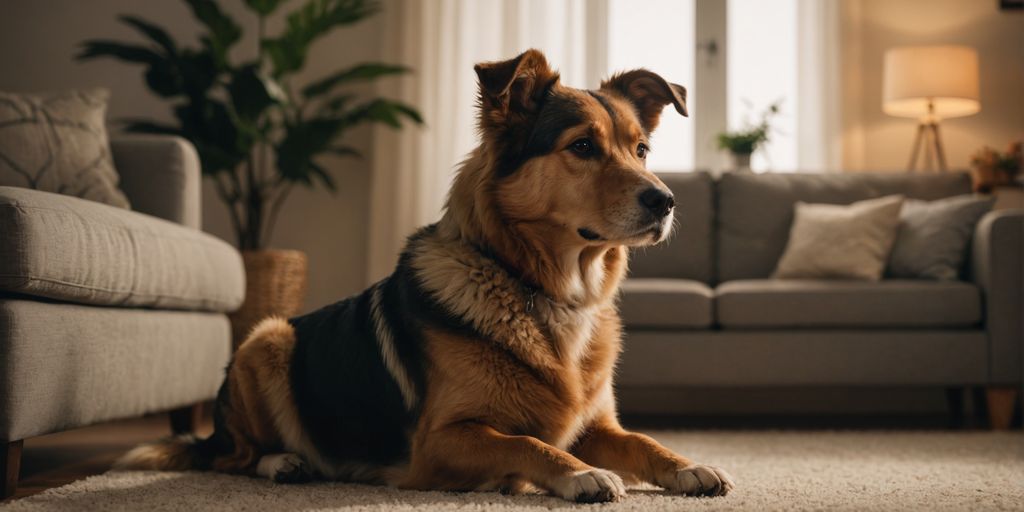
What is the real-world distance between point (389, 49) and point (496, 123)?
325 centimetres

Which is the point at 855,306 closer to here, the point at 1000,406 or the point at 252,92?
the point at 1000,406

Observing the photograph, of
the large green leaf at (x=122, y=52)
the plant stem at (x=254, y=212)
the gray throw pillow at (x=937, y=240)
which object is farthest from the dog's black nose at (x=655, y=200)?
the large green leaf at (x=122, y=52)

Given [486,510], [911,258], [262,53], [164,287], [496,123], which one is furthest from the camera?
[262,53]

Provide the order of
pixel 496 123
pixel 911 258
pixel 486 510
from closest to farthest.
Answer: pixel 486 510, pixel 496 123, pixel 911 258

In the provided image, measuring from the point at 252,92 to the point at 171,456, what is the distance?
2.20m

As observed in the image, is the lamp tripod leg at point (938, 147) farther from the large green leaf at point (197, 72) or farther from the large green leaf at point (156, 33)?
the large green leaf at point (156, 33)

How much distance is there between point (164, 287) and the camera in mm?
2184

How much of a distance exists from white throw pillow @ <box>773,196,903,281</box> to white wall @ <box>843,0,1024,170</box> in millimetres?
1293

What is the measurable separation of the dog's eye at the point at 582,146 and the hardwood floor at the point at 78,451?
50.6 inches

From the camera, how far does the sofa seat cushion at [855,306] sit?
3.10m

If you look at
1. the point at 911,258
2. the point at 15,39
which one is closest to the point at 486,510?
the point at 911,258

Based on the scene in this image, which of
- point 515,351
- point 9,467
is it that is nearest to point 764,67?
point 515,351

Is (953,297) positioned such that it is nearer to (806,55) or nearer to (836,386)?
(836,386)

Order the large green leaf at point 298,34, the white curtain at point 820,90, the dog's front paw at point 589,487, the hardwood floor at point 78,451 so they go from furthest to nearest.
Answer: the white curtain at point 820,90 < the large green leaf at point 298,34 < the hardwood floor at point 78,451 < the dog's front paw at point 589,487
